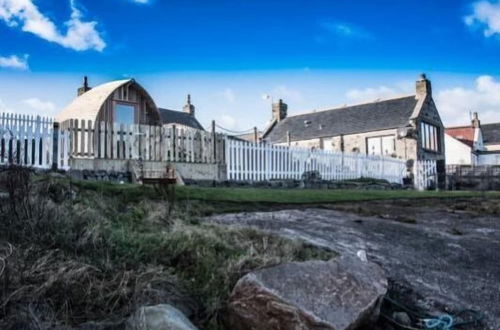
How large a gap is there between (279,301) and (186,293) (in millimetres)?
799

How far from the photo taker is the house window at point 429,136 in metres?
28.4

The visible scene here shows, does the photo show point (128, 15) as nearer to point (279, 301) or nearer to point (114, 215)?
point (114, 215)

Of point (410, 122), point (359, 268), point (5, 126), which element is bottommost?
point (359, 268)

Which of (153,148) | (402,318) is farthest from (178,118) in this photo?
(402,318)

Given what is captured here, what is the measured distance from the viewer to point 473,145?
43.7 m

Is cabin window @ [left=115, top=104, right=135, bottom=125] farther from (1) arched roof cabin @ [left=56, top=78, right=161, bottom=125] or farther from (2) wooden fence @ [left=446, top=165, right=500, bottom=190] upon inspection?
(2) wooden fence @ [left=446, top=165, right=500, bottom=190]

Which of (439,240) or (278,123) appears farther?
(278,123)

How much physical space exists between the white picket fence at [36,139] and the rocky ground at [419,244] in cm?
482

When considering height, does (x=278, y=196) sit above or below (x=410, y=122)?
below

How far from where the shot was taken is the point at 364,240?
6.13m

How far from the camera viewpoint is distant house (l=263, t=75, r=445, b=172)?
27.2 m

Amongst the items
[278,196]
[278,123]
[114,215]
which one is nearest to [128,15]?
[278,196]

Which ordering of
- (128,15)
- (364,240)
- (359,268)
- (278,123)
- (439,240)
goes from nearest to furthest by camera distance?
(359,268), (364,240), (439,240), (128,15), (278,123)

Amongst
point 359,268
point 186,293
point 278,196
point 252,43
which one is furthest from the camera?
point 252,43
